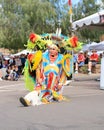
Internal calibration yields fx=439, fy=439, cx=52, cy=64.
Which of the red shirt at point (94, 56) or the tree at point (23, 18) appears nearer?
the red shirt at point (94, 56)

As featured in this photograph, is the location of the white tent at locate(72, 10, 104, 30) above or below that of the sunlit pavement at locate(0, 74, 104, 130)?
above

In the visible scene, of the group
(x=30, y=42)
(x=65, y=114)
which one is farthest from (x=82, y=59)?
(x=65, y=114)

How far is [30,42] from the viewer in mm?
12289

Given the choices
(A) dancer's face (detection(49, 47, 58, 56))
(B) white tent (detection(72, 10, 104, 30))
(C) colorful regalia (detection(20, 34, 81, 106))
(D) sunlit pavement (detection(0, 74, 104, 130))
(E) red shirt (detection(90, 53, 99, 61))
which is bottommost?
(D) sunlit pavement (detection(0, 74, 104, 130))

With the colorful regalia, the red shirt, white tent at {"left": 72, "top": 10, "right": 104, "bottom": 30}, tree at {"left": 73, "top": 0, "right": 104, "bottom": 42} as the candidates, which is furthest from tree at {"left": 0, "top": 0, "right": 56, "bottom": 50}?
the colorful regalia

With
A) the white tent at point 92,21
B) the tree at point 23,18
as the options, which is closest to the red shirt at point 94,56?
the white tent at point 92,21

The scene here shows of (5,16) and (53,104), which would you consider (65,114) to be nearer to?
(53,104)

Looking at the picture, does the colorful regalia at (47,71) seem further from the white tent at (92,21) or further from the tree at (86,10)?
the tree at (86,10)

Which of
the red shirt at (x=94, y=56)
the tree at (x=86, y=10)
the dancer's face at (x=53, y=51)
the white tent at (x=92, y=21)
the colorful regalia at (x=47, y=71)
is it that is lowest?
the red shirt at (x=94, y=56)

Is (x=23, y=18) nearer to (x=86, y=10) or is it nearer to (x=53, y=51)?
(x=86, y=10)

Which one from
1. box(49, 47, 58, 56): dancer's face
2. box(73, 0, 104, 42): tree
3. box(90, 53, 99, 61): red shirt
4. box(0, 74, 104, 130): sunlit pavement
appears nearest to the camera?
box(0, 74, 104, 130): sunlit pavement

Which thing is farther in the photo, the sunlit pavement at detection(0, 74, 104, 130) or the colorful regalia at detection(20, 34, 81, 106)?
the colorful regalia at detection(20, 34, 81, 106)

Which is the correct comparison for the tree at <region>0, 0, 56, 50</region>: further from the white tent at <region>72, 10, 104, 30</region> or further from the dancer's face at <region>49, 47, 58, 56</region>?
the dancer's face at <region>49, 47, 58, 56</region>

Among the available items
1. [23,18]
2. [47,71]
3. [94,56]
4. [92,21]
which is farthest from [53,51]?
[23,18]
